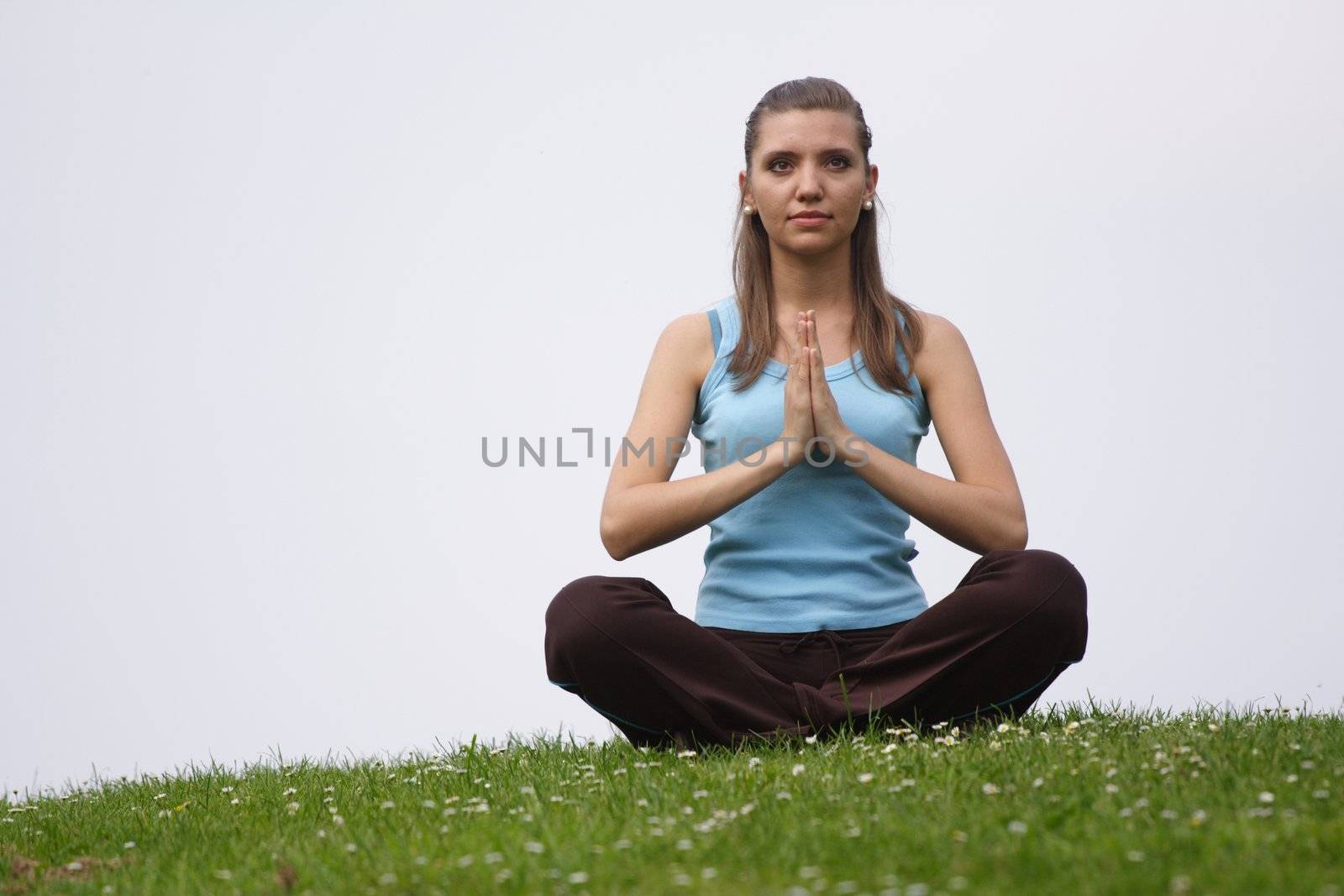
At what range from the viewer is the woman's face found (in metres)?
5.75

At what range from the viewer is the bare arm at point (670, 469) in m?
5.27

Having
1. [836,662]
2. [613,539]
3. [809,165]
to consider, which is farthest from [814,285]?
[836,662]

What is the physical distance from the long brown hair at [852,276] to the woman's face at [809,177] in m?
0.09

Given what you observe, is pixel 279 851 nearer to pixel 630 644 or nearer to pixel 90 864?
pixel 90 864

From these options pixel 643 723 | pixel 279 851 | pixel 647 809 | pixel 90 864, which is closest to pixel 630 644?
pixel 643 723

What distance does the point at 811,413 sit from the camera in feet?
17.4

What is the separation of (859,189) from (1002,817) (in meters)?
2.88

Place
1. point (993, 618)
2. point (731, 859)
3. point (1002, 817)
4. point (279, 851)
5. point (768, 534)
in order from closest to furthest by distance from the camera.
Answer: point (731, 859) → point (1002, 817) → point (279, 851) → point (993, 618) → point (768, 534)

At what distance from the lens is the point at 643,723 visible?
5469mm

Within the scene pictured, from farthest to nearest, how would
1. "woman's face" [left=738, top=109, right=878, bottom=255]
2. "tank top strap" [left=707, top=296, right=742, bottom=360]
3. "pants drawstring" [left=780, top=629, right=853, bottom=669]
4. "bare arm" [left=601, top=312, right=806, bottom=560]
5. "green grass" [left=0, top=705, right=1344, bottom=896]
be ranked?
"tank top strap" [left=707, top=296, right=742, bottom=360] → "woman's face" [left=738, top=109, right=878, bottom=255] → "pants drawstring" [left=780, top=629, right=853, bottom=669] → "bare arm" [left=601, top=312, right=806, bottom=560] → "green grass" [left=0, top=705, right=1344, bottom=896]

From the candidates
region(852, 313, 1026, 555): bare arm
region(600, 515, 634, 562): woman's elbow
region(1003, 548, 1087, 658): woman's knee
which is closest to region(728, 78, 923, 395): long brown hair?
region(852, 313, 1026, 555): bare arm

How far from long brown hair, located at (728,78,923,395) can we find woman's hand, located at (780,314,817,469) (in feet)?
1.45

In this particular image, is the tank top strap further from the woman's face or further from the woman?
the woman's face

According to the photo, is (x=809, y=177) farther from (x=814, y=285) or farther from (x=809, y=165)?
(x=814, y=285)
